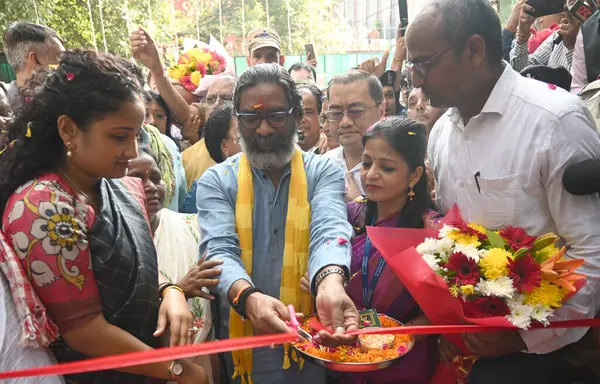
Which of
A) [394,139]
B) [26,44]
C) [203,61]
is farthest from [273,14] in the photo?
[394,139]

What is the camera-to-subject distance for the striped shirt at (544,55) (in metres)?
3.83

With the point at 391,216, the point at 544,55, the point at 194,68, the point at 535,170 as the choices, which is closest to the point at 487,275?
the point at 535,170

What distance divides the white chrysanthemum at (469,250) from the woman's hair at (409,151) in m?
0.61

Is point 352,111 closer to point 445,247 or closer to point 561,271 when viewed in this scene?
point 445,247

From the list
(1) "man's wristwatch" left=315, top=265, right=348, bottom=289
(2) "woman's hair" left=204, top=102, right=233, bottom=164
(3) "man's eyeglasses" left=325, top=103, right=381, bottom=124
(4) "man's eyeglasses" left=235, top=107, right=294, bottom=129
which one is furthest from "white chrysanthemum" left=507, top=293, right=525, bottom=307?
(2) "woman's hair" left=204, top=102, right=233, bottom=164

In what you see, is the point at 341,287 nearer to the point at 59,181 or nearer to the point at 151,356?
the point at 151,356

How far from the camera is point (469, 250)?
6.05 feet

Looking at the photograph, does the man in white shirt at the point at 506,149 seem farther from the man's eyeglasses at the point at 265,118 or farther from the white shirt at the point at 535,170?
the man's eyeglasses at the point at 265,118

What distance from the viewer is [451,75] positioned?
205 centimetres

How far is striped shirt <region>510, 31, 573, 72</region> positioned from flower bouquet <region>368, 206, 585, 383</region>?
2515 mm

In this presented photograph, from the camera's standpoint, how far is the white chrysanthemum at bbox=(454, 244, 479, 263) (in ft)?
5.99

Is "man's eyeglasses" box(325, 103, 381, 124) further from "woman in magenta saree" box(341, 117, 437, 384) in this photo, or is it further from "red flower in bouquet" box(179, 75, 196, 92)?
"red flower in bouquet" box(179, 75, 196, 92)

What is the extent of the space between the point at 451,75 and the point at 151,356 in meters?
1.70

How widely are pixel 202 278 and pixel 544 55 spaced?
3.80 metres
